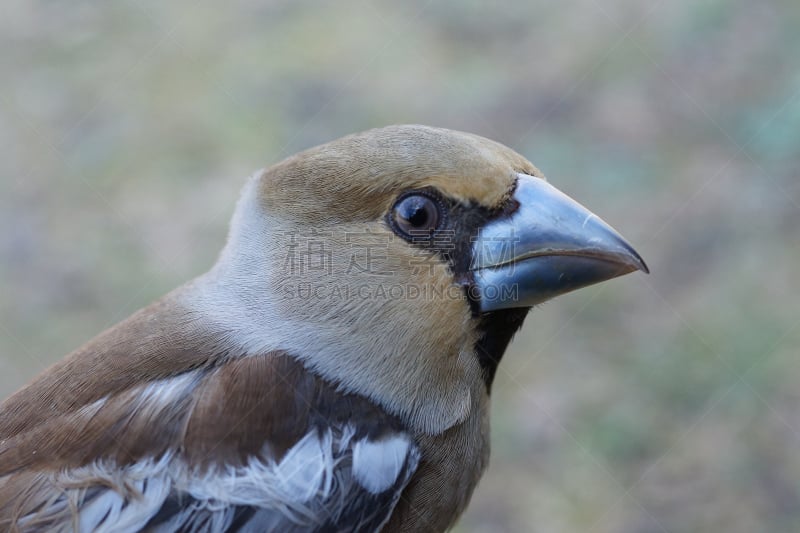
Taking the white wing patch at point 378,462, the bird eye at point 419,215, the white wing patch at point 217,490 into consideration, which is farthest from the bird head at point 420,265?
the white wing patch at point 217,490

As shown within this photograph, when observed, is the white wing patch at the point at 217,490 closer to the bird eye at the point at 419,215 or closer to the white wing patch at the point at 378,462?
the white wing patch at the point at 378,462

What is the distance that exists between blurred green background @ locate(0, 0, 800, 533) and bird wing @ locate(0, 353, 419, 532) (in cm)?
217

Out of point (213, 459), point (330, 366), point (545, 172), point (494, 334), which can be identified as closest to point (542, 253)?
point (494, 334)

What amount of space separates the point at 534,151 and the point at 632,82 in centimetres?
102

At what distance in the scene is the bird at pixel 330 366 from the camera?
8.46 ft

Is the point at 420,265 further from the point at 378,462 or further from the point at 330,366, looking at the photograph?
the point at 378,462

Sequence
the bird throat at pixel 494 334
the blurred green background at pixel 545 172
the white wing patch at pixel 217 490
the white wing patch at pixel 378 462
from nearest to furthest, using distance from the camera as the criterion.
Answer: the white wing patch at pixel 217 490, the white wing patch at pixel 378 462, the bird throat at pixel 494 334, the blurred green background at pixel 545 172

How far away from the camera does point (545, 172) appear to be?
20.3 feet

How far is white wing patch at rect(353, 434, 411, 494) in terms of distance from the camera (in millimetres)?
2658

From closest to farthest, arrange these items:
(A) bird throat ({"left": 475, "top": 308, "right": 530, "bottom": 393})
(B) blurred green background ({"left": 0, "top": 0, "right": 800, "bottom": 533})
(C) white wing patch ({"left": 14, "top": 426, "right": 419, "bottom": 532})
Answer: (C) white wing patch ({"left": 14, "top": 426, "right": 419, "bottom": 532})
(A) bird throat ({"left": 475, "top": 308, "right": 530, "bottom": 393})
(B) blurred green background ({"left": 0, "top": 0, "right": 800, "bottom": 533})

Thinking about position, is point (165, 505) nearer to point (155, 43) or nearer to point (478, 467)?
point (478, 467)

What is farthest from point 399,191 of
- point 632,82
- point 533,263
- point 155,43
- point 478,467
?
point 155,43

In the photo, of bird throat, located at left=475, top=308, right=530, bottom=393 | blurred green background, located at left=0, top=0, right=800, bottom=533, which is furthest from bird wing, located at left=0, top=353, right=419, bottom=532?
blurred green background, located at left=0, top=0, right=800, bottom=533

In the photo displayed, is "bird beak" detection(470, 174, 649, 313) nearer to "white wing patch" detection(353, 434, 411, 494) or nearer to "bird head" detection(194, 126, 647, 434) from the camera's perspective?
"bird head" detection(194, 126, 647, 434)
